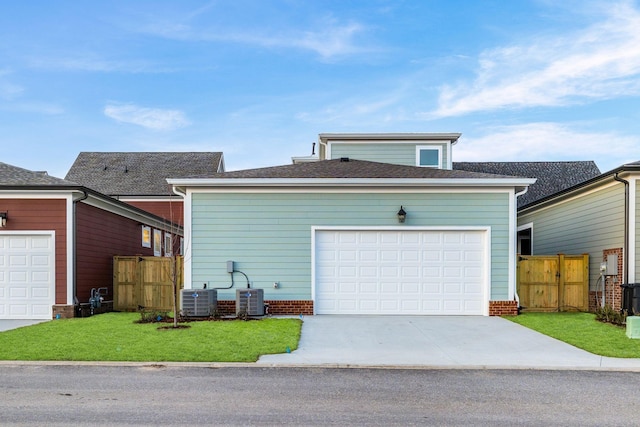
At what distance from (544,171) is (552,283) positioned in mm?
14615

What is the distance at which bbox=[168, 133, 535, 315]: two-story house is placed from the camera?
12.8 meters

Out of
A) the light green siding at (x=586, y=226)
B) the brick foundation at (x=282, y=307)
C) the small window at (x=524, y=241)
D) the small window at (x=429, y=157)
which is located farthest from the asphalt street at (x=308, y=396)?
the small window at (x=429, y=157)

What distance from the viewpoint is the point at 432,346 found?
8.94m

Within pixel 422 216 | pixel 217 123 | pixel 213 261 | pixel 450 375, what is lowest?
pixel 450 375

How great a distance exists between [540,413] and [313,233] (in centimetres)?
816

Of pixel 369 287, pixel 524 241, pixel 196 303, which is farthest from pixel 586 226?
pixel 196 303

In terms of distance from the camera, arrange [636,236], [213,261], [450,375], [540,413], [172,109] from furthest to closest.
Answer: [172,109] → [213,261] → [636,236] → [450,375] → [540,413]

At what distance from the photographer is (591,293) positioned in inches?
536

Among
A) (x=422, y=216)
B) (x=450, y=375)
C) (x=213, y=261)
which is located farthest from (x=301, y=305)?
(x=450, y=375)

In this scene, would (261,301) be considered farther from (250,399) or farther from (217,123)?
(217,123)

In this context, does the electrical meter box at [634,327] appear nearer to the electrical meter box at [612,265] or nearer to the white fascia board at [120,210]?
the electrical meter box at [612,265]

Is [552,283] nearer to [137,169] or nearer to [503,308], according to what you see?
[503,308]

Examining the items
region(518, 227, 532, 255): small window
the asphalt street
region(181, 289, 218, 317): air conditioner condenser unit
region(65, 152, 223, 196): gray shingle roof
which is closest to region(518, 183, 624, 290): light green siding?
region(518, 227, 532, 255): small window

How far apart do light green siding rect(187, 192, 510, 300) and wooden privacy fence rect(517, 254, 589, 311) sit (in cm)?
108
